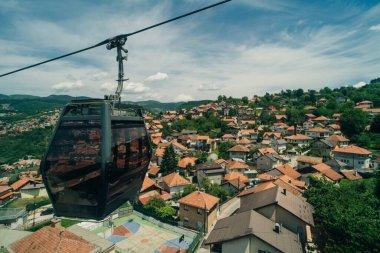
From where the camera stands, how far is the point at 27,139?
113m

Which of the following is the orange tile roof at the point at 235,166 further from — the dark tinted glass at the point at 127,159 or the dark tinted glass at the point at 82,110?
the dark tinted glass at the point at 82,110

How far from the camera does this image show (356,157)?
4378 cm

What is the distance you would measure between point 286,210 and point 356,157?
3382cm

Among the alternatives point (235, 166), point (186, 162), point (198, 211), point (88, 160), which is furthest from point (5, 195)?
point (88, 160)

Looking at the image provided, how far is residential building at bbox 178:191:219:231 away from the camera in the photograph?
25.1 m

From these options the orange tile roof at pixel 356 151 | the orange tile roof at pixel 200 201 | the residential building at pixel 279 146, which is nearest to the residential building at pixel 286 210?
the orange tile roof at pixel 200 201

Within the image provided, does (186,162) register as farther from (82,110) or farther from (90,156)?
(90,156)

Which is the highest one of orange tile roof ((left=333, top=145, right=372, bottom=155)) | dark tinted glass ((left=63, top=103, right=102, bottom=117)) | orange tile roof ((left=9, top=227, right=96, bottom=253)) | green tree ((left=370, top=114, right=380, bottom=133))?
dark tinted glass ((left=63, top=103, right=102, bottom=117))

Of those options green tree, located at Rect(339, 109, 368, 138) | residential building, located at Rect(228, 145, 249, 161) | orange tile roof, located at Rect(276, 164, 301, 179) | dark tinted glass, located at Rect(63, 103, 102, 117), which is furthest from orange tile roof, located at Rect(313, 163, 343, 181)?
dark tinted glass, located at Rect(63, 103, 102, 117)

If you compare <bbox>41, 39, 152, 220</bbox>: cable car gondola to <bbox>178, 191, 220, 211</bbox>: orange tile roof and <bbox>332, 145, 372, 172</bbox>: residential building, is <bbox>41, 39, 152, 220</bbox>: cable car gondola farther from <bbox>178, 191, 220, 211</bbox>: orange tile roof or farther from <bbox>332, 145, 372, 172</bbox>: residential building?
<bbox>332, 145, 372, 172</bbox>: residential building

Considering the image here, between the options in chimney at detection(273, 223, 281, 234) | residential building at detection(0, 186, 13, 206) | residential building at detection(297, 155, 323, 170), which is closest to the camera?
chimney at detection(273, 223, 281, 234)

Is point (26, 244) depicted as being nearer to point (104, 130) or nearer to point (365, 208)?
point (104, 130)

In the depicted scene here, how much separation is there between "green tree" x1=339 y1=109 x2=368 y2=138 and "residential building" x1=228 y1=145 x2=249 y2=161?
1132 inches

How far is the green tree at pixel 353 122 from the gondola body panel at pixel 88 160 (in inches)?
2735
